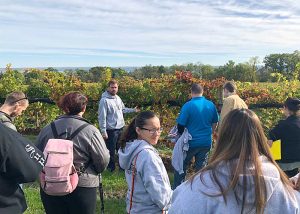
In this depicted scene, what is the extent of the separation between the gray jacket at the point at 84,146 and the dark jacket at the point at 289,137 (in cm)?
248

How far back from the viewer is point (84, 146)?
3859 millimetres

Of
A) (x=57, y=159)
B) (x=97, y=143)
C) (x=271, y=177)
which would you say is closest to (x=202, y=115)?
(x=97, y=143)

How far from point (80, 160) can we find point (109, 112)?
150 inches

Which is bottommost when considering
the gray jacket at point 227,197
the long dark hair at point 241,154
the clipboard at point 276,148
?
the clipboard at point 276,148

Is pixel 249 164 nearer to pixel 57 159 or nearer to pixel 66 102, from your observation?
pixel 57 159

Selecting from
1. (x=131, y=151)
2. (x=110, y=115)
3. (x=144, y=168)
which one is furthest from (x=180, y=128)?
(x=144, y=168)

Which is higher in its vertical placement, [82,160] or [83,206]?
[82,160]

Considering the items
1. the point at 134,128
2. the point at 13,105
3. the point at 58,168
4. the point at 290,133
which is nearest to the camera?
the point at 134,128

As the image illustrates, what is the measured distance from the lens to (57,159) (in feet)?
12.0

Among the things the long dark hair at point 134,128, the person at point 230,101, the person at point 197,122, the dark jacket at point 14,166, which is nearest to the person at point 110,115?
the person at point 197,122

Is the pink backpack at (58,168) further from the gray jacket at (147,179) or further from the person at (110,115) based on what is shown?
the person at (110,115)

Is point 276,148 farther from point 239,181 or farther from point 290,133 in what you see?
point 239,181

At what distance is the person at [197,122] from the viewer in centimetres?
618

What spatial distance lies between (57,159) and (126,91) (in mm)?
7014
